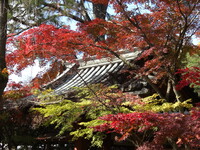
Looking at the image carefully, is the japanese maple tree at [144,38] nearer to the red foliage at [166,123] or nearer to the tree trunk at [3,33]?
the tree trunk at [3,33]

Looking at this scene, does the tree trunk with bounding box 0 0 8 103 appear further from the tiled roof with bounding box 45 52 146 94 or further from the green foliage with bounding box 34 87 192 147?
the tiled roof with bounding box 45 52 146 94

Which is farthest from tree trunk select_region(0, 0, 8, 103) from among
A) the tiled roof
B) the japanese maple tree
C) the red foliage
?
the red foliage

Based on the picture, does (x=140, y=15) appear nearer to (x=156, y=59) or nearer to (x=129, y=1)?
(x=129, y=1)

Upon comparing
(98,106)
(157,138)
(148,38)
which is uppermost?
(148,38)

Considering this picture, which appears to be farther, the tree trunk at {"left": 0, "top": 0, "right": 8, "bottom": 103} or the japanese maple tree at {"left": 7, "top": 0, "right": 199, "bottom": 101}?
the tree trunk at {"left": 0, "top": 0, "right": 8, "bottom": 103}

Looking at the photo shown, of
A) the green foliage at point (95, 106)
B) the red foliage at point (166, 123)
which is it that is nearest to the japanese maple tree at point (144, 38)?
the green foliage at point (95, 106)

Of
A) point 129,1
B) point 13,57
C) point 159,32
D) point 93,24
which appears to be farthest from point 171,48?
point 13,57

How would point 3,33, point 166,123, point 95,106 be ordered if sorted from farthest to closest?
point 3,33
point 95,106
point 166,123

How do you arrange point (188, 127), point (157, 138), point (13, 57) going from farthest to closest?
point (13, 57)
point (157, 138)
point (188, 127)

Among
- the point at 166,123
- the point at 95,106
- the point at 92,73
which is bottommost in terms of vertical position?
the point at 166,123

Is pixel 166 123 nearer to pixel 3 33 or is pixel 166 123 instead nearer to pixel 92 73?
pixel 92 73

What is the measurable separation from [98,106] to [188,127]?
7.90 ft

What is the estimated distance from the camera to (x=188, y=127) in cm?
368

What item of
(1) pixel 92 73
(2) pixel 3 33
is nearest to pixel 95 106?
(1) pixel 92 73
